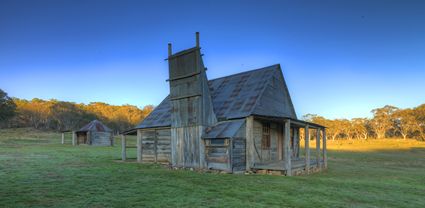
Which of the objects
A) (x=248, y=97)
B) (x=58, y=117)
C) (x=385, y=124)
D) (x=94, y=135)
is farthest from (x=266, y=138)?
(x=58, y=117)

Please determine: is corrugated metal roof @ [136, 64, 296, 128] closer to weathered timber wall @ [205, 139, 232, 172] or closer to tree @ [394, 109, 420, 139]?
weathered timber wall @ [205, 139, 232, 172]

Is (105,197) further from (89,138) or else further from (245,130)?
(89,138)

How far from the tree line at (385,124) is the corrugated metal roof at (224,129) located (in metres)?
80.3

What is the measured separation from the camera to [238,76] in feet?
74.5

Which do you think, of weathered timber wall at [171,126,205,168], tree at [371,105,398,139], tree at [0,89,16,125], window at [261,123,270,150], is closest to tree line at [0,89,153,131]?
tree at [0,89,16,125]

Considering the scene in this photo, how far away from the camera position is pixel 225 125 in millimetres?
17922

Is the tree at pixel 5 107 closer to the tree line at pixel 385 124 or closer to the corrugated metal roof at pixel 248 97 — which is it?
the corrugated metal roof at pixel 248 97

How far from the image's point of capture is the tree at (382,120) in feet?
305

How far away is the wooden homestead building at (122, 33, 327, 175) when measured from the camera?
16875mm

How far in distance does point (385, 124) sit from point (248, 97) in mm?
90911

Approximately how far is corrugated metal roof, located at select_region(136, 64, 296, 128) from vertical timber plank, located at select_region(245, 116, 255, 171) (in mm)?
452

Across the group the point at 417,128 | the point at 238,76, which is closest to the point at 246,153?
the point at 238,76

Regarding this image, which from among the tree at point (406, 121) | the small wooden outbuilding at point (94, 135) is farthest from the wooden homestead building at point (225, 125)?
the tree at point (406, 121)

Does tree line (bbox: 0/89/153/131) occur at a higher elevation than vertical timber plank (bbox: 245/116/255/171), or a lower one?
higher
